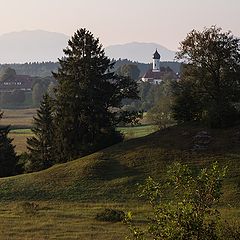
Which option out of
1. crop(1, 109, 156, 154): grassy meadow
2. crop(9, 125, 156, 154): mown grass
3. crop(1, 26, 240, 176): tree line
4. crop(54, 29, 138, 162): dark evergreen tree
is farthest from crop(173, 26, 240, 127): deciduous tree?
crop(9, 125, 156, 154): mown grass

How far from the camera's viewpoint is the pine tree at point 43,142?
51781 millimetres

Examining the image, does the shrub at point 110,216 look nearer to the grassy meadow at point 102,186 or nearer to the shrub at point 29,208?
the grassy meadow at point 102,186

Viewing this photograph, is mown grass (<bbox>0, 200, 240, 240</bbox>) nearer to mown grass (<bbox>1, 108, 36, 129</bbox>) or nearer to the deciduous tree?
the deciduous tree

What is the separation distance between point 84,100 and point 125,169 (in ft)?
38.2

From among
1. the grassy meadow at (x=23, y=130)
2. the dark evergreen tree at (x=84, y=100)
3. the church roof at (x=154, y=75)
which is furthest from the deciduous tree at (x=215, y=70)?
the church roof at (x=154, y=75)

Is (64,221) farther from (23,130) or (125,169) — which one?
(23,130)

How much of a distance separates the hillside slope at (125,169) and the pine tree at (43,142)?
11.5 metres

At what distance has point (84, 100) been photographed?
46.9 m

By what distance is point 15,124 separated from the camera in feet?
356

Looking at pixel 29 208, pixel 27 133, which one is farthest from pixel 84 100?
pixel 27 133

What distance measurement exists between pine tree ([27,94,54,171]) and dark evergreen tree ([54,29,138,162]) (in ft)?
10.7

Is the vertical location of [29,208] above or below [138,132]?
below

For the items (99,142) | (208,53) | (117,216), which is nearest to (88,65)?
(99,142)

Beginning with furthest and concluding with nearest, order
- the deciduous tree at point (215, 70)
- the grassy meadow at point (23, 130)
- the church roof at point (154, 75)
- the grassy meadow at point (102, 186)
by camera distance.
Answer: the church roof at point (154, 75)
the grassy meadow at point (23, 130)
the deciduous tree at point (215, 70)
the grassy meadow at point (102, 186)
